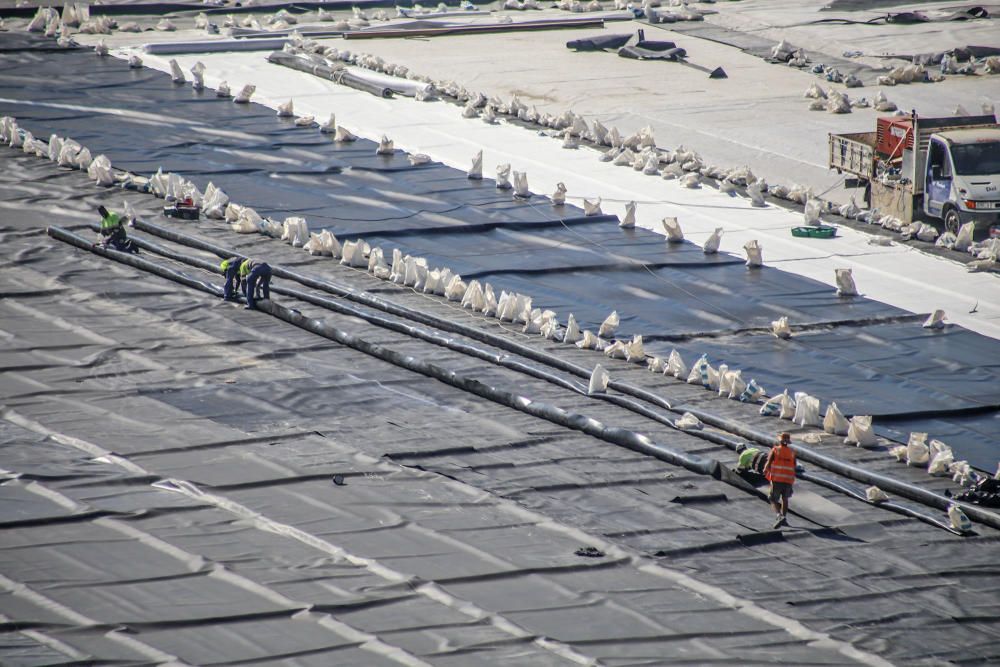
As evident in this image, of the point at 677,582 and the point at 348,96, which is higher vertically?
the point at 348,96

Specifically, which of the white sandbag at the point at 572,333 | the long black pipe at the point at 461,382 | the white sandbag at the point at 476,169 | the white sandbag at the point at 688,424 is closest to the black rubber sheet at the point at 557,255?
the white sandbag at the point at 476,169

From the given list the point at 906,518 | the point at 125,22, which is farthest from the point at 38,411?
the point at 125,22

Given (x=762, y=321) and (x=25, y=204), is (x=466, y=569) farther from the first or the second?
(x=25, y=204)

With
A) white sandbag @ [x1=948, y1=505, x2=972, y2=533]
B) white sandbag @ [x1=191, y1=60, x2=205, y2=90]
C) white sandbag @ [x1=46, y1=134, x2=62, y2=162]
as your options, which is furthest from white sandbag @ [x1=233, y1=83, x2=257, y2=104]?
white sandbag @ [x1=948, y1=505, x2=972, y2=533]

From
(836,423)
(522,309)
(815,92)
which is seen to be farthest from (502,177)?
(815,92)

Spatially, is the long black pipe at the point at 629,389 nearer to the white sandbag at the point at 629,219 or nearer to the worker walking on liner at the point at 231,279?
the worker walking on liner at the point at 231,279

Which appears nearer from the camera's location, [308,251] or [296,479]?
[296,479]

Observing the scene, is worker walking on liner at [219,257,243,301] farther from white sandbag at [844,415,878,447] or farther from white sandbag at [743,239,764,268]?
white sandbag at [844,415,878,447]

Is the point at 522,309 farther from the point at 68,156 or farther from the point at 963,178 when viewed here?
the point at 68,156
